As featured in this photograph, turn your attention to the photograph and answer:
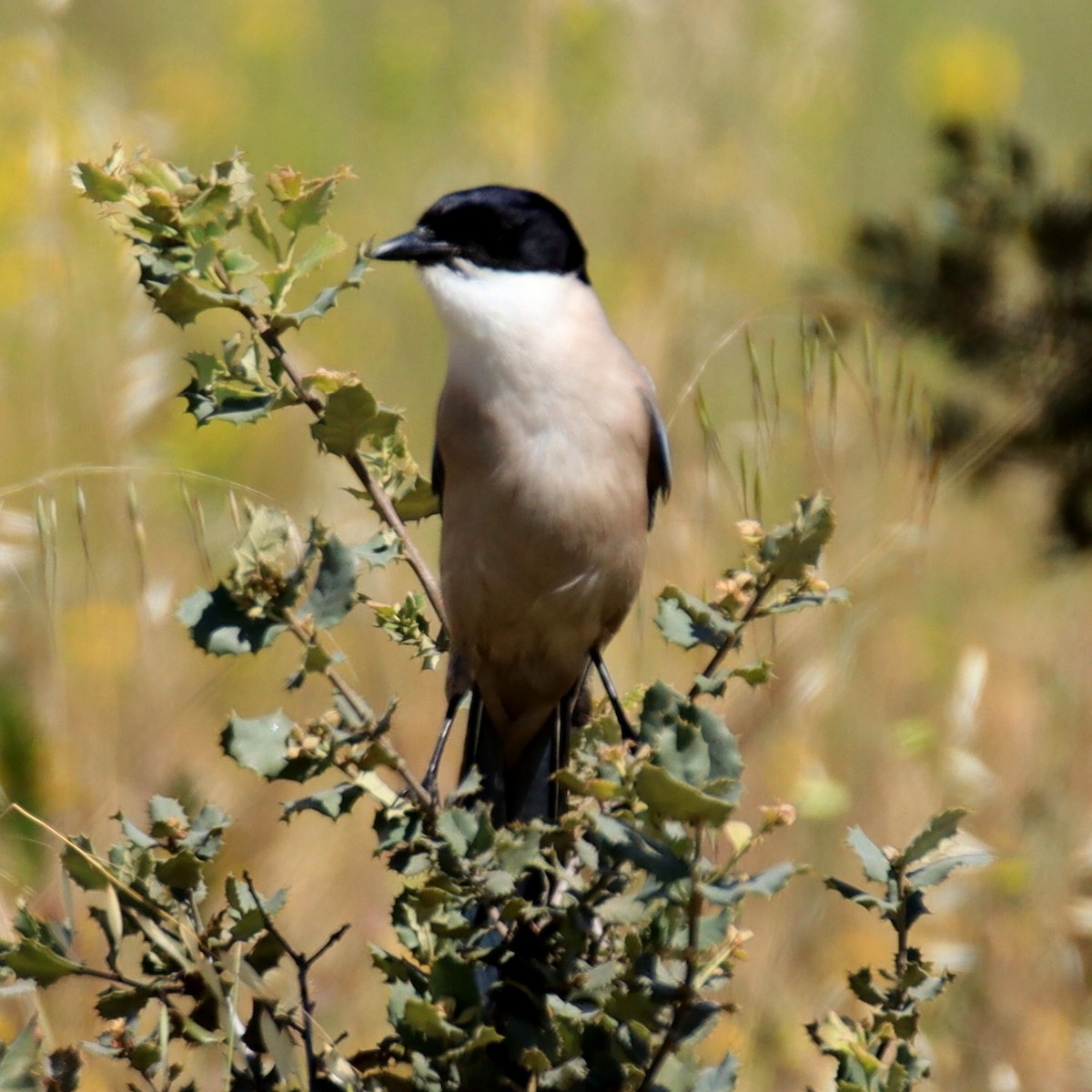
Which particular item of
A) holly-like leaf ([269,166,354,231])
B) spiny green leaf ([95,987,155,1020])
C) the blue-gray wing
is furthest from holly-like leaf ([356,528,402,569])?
the blue-gray wing

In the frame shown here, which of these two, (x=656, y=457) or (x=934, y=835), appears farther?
(x=656, y=457)

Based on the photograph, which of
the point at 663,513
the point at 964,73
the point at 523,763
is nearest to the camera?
the point at 523,763

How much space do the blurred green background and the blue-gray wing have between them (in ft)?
0.25

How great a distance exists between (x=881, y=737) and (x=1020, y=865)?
0.79 metres

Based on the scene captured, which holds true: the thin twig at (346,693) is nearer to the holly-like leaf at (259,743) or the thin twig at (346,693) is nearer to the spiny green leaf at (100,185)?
the holly-like leaf at (259,743)

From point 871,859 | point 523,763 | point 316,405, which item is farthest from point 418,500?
point 523,763

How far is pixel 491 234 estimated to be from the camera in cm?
351

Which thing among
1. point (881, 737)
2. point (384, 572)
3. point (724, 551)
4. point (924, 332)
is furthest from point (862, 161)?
point (384, 572)

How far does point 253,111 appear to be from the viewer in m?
8.62

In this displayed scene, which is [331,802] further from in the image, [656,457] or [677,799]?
[656,457]

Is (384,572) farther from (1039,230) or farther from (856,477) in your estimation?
(1039,230)

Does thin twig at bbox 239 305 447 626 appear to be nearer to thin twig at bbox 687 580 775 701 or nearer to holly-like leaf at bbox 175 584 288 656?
holly-like leaf at bbox 175 584 288 656

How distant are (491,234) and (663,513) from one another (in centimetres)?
76

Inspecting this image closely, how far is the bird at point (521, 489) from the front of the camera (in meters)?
3.26
